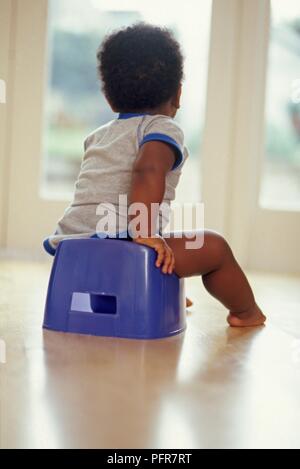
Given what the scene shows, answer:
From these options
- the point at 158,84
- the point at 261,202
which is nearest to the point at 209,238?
the point at 158,84

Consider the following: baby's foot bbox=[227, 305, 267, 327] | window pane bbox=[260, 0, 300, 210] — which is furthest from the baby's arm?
window pane bbox=[260, 0, 300, 210]

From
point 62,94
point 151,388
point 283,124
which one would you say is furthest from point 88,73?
point 151,388

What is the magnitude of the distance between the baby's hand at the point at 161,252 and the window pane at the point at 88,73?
136 cm

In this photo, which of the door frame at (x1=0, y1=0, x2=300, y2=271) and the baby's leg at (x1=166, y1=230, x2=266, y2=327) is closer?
the baby's leg at (x1=166, y1=230, x2=266, y2=327)

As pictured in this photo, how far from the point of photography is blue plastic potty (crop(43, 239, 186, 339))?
110cm

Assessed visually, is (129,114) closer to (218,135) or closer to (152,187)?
(152,187)

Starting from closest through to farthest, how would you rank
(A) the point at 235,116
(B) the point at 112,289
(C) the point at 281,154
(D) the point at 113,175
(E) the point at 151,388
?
(E) the point at 151,388 → (B) the point at 112,289 → (D) the point at 113,175 → (A) the point at 235,116 → (C) the point at 281,154

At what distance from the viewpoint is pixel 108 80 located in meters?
1.30

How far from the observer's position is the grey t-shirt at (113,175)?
1210 millimetres

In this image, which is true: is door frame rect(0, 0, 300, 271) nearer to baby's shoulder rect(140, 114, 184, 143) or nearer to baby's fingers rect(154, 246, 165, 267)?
baby's shoulder rect(140, 114, 184, 143)

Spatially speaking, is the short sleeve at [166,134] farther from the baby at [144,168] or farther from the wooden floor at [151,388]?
the wooden floor at [151,388]

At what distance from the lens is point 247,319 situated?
1.30 metres

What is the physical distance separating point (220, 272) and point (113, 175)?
28 centimetres

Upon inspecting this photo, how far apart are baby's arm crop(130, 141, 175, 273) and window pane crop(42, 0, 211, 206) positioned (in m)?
1.33
